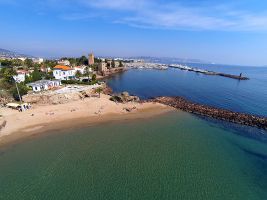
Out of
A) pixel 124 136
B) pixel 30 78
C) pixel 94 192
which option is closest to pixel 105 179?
pixel 94 192

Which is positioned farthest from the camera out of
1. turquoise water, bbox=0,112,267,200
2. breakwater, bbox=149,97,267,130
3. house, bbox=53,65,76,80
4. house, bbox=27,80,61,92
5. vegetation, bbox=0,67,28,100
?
house, bbox=53,65,76,80

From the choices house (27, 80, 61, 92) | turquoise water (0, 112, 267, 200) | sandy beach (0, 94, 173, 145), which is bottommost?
turquoise water (0, 112, 267, 200)

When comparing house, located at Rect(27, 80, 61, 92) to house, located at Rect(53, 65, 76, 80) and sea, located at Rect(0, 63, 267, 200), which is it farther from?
sea, located at Rect(0, 63, 267, 200)

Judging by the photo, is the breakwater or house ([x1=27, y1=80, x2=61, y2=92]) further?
house ([x1=27, y1=80, x2=61, y2=92])

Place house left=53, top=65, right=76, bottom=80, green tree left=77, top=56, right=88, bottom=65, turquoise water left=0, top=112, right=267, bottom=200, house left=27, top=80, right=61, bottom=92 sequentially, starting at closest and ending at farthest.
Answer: turquoise water left=0, top=112, right=267, bottom=200 < house left=27, top=80, right=61, bottom=92 < house left=53, top=65, right=76, bottom=80 < green tree left=77, top=56, right=88, bottom=65

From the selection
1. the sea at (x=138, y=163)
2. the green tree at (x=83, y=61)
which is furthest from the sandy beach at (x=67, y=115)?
the green tree at (x=83, y=61)

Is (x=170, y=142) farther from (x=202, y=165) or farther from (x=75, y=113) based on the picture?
(x=75, y=113)

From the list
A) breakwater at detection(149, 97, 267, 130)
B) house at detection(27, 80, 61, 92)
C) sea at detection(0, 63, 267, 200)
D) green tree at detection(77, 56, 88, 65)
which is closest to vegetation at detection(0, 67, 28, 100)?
house at detection(27, 80, 61, 92)
